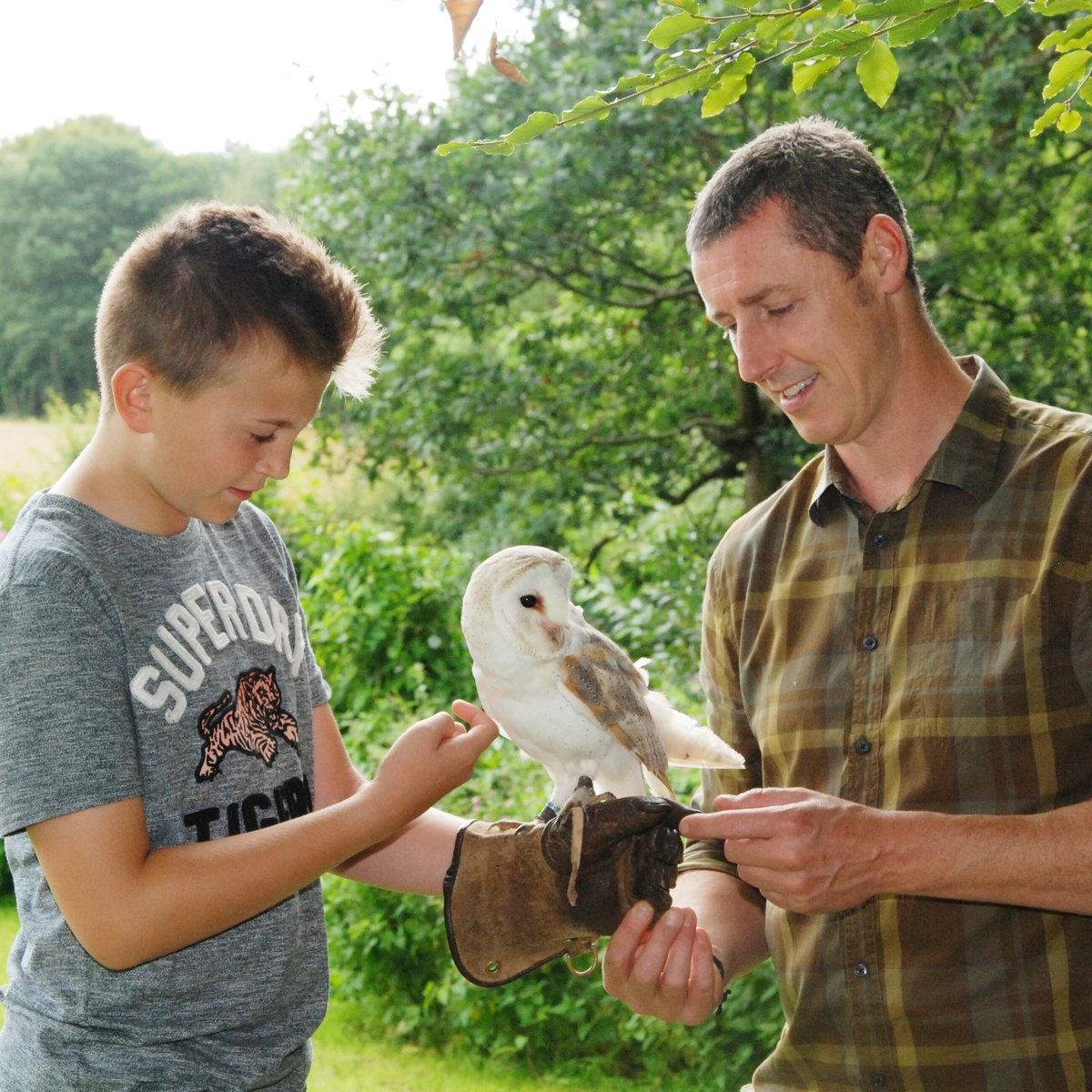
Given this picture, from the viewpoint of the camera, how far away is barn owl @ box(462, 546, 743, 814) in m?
1.89

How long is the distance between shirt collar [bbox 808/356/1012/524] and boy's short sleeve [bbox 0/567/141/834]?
1.39 metres

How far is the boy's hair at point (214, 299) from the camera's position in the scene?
1749mm

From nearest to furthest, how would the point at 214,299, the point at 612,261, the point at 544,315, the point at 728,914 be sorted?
the point at 214,299 < the point at 728,914 < the point at 612,261 < the point at 544,315

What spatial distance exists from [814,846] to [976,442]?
2.50 ft

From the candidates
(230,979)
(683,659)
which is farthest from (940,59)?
(230,979)

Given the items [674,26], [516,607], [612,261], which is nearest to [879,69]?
[674,26]

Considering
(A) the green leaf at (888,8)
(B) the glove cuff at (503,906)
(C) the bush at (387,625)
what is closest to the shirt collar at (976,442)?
(A) the green leaf at (888,8)

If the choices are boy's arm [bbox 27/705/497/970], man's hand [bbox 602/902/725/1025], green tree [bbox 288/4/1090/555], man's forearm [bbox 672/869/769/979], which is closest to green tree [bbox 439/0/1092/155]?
boy's arm [bbox 27/705/497/970]

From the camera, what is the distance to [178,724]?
5.67 feet

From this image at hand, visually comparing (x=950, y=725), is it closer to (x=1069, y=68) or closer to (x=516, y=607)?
(x=516, y=607)

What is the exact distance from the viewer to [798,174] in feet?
6.82

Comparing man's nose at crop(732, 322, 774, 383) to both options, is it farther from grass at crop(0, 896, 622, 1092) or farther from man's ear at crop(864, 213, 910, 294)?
grass at crop(0, 896, 622, 1092)

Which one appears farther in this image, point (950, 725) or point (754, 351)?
point (754, 351)

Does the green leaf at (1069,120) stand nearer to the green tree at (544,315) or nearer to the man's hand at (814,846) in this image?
the man's hand at (814,846)
